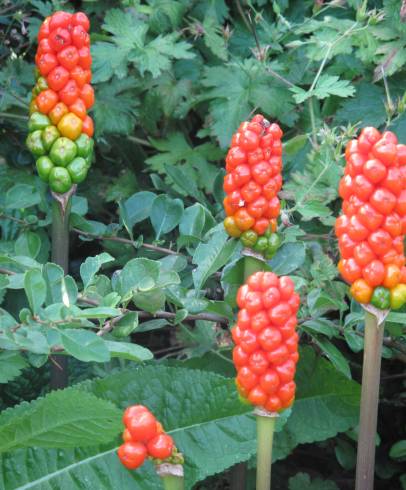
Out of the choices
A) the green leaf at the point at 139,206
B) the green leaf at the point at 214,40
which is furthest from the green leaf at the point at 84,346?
the green leaf at the point at 214,40

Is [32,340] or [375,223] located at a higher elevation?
[375,223]

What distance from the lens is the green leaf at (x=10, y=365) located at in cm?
168

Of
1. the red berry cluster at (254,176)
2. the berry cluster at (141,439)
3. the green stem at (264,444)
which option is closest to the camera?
the berry cluster at (141,439)

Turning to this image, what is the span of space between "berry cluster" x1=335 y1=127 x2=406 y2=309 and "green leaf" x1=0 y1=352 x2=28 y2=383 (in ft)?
2.32

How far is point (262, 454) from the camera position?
1.28 metres

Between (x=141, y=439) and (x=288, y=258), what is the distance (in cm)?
74

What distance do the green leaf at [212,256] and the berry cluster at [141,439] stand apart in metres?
0.60

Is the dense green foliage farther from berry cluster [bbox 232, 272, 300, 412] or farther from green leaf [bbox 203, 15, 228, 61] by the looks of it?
berry cluster [bbox 232, 272, 300, 412]

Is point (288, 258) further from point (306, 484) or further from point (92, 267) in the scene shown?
point (306, 484)

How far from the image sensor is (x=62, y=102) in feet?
5.72

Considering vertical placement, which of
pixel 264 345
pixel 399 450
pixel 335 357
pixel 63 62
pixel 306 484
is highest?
pixel 63 62

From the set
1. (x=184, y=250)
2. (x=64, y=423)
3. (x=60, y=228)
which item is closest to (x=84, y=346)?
(x=64, y=423)

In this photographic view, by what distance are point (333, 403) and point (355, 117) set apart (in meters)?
0.76

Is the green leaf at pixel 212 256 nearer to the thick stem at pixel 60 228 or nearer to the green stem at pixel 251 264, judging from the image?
the green stem at pixel 251 264
